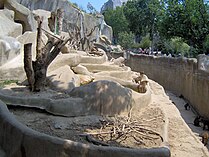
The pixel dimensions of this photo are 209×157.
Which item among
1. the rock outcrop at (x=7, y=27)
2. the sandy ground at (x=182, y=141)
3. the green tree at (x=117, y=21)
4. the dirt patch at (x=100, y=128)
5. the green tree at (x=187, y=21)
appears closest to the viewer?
the dirt patch at (x=100, y=128)

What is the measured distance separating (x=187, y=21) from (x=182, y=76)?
8284 millimetres

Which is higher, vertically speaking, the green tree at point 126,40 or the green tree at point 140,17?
the green tree at point 140,17

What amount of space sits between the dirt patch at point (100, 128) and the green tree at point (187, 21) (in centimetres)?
1740

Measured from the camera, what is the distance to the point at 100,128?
203 inches

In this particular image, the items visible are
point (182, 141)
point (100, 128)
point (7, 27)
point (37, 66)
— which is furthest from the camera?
point (7, 27)

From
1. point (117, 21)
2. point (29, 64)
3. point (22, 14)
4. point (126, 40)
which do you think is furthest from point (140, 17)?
point (29, 64)

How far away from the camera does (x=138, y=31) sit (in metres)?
48.1

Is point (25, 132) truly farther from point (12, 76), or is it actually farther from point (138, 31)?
point (138, 31)

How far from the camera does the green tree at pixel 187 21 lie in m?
21.8

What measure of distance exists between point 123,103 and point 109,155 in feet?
7.79

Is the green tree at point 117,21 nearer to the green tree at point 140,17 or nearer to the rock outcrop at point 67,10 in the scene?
the green tree at point 140,17

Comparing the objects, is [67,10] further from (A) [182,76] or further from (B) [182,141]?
(B) [182,141]

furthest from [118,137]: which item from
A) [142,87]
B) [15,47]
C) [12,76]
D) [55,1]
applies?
[55,1]

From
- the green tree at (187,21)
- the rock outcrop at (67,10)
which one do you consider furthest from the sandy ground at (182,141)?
the rock outcrop at (67,10)
